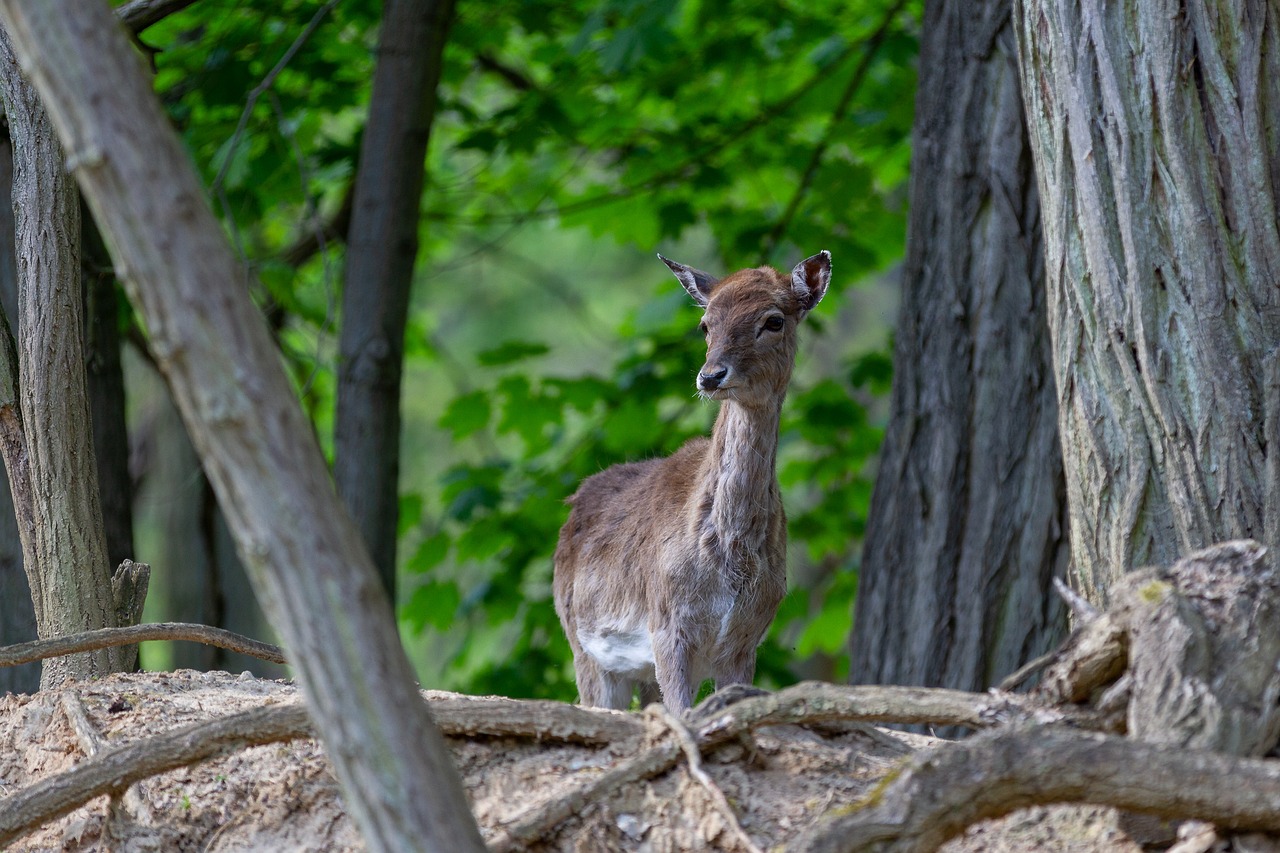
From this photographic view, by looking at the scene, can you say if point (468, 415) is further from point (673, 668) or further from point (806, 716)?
point (806, 716)

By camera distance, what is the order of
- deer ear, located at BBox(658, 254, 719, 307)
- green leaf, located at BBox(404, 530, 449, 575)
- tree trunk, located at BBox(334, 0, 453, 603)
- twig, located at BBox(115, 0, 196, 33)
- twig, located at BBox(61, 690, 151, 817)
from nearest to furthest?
twig, located at BBox(61, 690, 151, 817)
twig, located at BBox(115, 0, 196, 33)
deer ear, located at BBox(658, 254, 719, 307)
tree trunk, located at BBox(334, 0, 453, 603)
green leaf, located at BBox(404, 530, 449, 575)

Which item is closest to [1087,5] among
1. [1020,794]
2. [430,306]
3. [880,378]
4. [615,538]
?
[1020,794]

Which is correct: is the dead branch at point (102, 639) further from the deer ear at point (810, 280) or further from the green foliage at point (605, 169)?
the green foliage at point (605, 169)

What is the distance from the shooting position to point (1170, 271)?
4199 mm

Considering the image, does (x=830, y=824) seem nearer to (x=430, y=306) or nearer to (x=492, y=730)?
(x=492, y=730)

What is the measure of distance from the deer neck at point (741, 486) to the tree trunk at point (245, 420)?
3369 millimetres

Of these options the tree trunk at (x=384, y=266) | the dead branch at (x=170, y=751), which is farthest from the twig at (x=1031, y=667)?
the tree trunk at (x=384, y=266)

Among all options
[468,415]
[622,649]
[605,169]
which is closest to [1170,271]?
[622,649]

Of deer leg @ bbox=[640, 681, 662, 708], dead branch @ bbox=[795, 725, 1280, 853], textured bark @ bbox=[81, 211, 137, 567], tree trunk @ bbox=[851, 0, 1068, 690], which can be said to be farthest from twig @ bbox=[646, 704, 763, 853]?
textured bark @ bbox=[81, 211, 137, 567]

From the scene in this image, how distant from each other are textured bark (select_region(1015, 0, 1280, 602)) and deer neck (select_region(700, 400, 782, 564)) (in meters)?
1.53

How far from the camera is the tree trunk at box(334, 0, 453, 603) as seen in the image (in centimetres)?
744

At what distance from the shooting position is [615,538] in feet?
21.0

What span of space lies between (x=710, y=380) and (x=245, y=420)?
126 inches

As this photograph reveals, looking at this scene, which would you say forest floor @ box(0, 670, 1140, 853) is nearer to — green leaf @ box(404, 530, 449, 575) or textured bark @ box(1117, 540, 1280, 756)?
textured bark @ box(1117, 540, 1280, 756)
